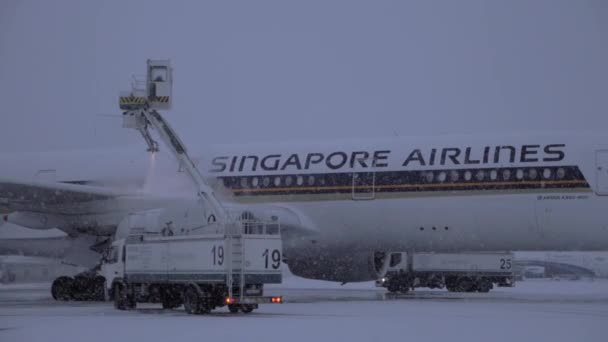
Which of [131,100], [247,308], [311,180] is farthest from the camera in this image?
[311,180]

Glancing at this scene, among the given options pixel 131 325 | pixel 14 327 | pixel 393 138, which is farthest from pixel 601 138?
pixel 14 327

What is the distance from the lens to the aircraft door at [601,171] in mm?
21109

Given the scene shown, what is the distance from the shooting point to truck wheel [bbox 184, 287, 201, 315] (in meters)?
18.3

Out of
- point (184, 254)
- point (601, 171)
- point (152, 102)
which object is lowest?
point (184, 254)

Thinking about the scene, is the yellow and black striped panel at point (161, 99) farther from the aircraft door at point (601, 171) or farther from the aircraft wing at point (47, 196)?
the aircraft door at point (601, 171)

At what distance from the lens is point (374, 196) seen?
75.8 ft

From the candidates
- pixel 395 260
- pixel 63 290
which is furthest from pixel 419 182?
pixel 63 290

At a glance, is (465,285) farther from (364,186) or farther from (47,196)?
(47,196)

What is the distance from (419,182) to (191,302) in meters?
7.29

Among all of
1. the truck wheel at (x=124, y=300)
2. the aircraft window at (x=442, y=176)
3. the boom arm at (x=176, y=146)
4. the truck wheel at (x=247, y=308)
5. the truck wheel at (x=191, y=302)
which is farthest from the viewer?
the aircraft window at (x=442, y=176)

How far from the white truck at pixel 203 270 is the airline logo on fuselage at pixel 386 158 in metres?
4.47

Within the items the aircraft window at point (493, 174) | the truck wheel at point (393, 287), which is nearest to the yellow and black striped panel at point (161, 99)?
the aircraft window at point (493, 174)

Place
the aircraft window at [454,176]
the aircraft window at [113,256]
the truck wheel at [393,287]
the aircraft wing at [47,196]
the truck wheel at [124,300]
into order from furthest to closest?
1. the truck wheel at [393,287]
2. the aircraft wing at [47,196]
3. the aircraft window at [454,176]
4. the aircraft window at [113,256]
5. the truck wheel at [124,300]

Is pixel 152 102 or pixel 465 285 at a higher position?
pixel 152 102
